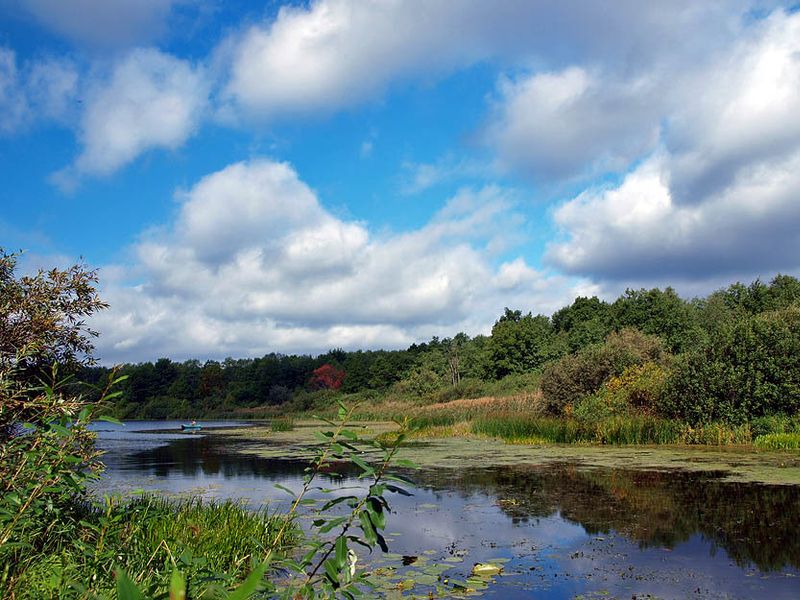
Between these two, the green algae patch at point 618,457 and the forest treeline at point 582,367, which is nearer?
the green algae patch at point 618,457

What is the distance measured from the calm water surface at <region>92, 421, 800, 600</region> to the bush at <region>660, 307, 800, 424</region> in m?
7.38

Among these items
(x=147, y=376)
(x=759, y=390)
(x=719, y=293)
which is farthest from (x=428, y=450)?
(x=147, y=376)

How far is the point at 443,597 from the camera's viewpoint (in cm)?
615

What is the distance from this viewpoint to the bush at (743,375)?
18.5 m

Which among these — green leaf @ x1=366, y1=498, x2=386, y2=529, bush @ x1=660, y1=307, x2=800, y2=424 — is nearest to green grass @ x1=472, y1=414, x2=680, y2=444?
bush @ x1=660, y1=307, x2=800, y2=424

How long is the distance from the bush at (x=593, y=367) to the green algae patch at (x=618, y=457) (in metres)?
4.72

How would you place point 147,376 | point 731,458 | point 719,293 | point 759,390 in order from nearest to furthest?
point 731,458, point 759,390, point 719,293, point 147,376

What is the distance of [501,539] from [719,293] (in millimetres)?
52242

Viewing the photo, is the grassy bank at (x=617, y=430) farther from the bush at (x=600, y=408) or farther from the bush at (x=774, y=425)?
the bush at (x=600, y=408)

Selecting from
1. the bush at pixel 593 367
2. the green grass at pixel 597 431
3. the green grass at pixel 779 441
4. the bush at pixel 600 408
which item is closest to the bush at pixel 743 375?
the green grass at pixel 597 431

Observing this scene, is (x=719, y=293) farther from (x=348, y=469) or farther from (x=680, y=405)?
(x=348, y=469)

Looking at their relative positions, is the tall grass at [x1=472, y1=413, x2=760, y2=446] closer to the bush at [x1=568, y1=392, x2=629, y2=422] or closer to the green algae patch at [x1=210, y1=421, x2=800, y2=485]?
the bush at [x1=568, y1=392, x2=629, y2=422]

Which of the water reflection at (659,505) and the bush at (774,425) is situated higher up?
the bush at (774,425)

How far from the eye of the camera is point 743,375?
62.5 feet
